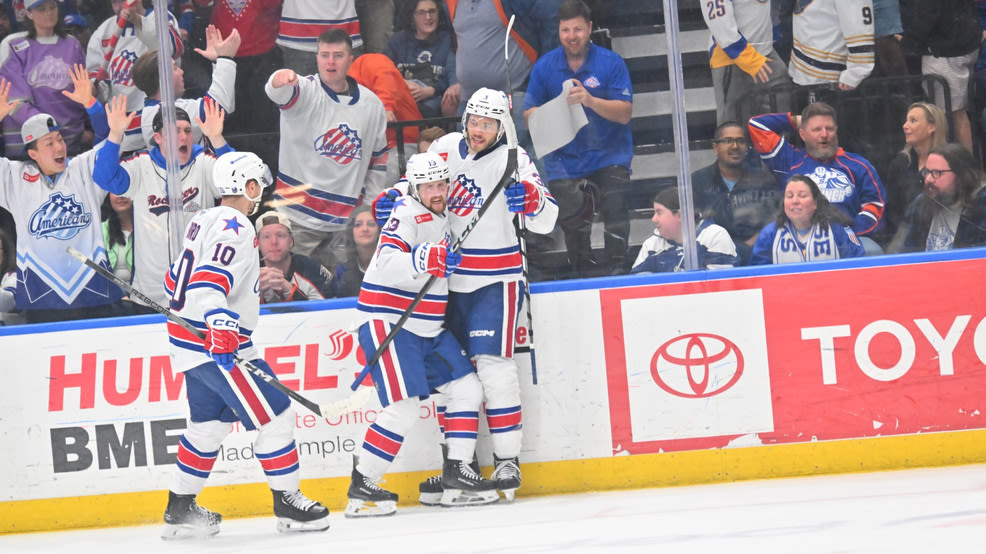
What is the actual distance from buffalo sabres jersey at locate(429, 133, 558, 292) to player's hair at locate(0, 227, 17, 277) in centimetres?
182

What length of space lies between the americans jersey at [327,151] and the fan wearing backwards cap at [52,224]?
0.80 m

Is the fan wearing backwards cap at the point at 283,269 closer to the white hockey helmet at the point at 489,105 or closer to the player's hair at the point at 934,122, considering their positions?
the white hockey helmet at the point at 489,105

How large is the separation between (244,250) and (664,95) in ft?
5.65

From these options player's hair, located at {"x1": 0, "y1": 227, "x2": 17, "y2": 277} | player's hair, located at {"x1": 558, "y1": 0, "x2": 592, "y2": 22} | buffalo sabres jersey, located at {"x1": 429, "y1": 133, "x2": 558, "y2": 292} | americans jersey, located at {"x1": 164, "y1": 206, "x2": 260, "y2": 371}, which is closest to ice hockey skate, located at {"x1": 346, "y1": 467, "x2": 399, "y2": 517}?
americans jersey, located at {"x1": 164, "y1": 206, "x2": 260, "y2": 371}

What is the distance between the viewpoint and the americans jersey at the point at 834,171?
442 cm

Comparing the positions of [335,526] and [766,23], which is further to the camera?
[766,23]

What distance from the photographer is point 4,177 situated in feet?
15.6

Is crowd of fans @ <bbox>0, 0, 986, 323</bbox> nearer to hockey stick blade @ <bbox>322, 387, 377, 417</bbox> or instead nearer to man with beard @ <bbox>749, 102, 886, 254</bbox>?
man with beard @ <bbox>749, 102, 886, 254</bbox>

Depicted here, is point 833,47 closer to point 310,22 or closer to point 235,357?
point 310,22

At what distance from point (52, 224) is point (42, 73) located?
2.11 ft

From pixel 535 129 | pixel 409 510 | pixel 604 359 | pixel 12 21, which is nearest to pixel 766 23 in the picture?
pixel 535 129

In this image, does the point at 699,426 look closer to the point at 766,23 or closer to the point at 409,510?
the point at 409,510

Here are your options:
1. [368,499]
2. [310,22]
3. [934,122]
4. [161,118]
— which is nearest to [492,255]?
[368,499]

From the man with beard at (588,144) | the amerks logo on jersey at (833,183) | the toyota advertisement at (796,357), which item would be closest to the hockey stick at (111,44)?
the man with beard at (588,144)
